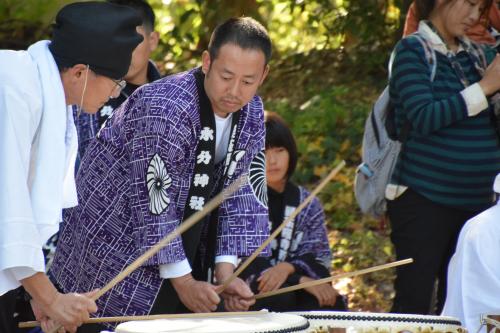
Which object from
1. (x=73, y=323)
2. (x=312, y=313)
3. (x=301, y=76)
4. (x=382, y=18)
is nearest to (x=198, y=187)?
(x=312, y=313)

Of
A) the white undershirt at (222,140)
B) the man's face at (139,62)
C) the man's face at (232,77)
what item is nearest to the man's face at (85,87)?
the man's face at (232,77)

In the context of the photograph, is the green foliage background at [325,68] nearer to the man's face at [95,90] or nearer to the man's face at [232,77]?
the man's face at [232,77]

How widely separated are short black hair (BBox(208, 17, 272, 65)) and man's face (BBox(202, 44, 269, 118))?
2cm

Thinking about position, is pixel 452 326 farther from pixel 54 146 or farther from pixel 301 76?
pixel 301 76

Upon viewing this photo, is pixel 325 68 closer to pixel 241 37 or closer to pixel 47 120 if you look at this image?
pixel 241 37

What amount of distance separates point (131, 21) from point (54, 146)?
493 millimetres

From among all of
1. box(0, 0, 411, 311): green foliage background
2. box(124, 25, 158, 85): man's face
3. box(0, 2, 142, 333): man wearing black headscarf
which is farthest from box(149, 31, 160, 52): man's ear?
box(0, 2, 142, 333): man wearing black headscarf

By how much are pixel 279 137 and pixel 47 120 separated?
225cm

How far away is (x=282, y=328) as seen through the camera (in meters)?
3.16

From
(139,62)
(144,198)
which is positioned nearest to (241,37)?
(144,198)

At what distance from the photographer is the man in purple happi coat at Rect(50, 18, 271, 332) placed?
3836 mm

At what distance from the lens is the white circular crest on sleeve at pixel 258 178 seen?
4.11 meters

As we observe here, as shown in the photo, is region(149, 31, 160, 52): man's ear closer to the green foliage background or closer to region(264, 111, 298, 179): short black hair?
the green foliage background

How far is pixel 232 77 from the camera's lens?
12.8ft
